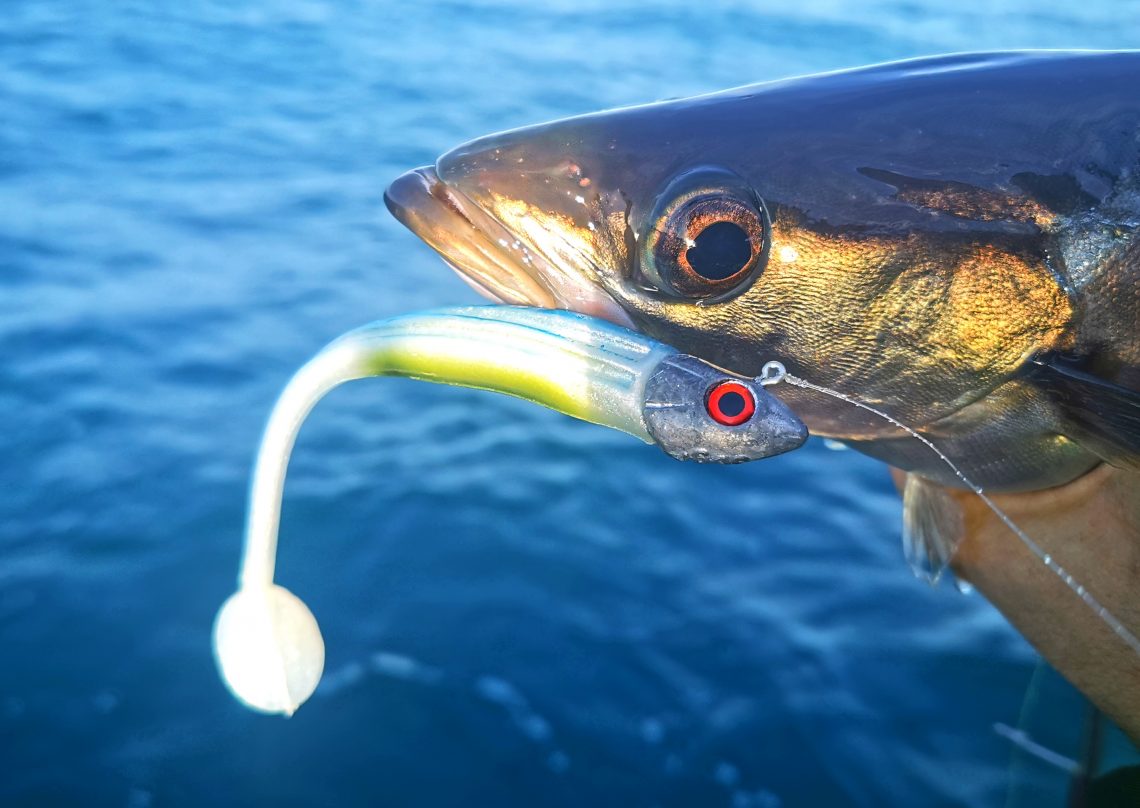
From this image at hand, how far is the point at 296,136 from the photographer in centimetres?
749

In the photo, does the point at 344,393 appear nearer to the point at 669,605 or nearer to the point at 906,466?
the point at 669,605

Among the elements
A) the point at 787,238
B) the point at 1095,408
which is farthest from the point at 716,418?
the point at 1095,408

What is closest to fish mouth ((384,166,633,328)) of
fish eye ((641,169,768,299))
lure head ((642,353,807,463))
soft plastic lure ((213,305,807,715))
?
fish eye ((641,169,768,299))

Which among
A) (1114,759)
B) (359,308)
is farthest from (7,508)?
Result: (1114,759)

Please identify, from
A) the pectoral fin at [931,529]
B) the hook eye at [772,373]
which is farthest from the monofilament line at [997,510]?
the pectoral fin at [931,529]

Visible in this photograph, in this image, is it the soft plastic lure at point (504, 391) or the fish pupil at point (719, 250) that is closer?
the soft plastic lure at point (504, 391)

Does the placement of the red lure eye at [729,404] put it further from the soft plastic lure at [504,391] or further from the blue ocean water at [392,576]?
the blue ocean water at [392,576]

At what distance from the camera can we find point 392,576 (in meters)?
3.78

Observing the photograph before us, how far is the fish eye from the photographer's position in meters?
1.88

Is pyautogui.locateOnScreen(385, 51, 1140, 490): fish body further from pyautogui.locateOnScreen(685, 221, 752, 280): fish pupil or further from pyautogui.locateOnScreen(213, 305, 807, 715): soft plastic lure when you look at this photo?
pyautogui.locateOnScreen(213, 305, 807, 715): soft plastic lure

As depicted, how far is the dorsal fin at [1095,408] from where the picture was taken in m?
1.76

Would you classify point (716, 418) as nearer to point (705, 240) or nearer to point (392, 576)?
point (705, 240)

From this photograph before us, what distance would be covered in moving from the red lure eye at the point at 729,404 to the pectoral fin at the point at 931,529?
0.85 m

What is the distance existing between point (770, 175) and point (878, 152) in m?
0.19
